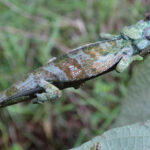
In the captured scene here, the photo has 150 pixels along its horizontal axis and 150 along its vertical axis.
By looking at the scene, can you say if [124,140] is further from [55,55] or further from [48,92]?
[55,55]

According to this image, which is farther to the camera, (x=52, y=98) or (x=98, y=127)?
(x=98, y=127)

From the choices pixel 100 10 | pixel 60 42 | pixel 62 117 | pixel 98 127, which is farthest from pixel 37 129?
pixel 100 10

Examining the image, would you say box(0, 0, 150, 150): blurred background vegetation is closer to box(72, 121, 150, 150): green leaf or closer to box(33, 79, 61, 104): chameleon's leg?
box(33, 79, 61, 104): chameleon's leg

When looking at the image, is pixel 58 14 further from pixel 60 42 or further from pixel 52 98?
pixel 52 98

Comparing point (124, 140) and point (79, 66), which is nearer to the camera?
point (124, 140)

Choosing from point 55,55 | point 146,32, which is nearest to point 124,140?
point 146,32

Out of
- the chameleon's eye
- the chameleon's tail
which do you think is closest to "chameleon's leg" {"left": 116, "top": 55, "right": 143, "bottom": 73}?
the chameleon's eye
